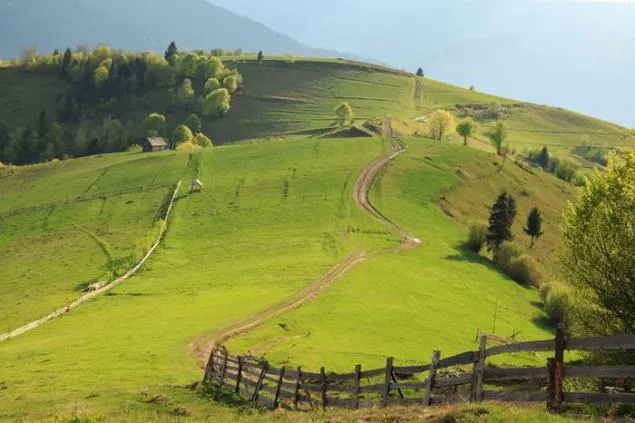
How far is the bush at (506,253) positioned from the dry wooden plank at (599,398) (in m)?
63.1

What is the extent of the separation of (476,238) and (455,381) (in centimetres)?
6285

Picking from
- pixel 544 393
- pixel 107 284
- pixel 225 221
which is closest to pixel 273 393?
pixel 544 393

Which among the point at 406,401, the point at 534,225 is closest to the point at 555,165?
the point at 534,225

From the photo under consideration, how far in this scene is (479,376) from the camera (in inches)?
768

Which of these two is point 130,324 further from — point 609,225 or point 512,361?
point 609,225

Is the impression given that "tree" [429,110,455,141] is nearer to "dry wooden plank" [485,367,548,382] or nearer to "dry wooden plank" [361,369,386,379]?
"dry wooden plank" [361,369,386,379]

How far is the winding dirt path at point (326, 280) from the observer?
134 feet

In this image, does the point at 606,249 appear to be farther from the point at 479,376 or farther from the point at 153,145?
the point at 153,145

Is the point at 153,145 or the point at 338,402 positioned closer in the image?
the point at 338,402

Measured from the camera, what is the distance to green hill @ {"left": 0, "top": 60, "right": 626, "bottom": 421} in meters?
36.3

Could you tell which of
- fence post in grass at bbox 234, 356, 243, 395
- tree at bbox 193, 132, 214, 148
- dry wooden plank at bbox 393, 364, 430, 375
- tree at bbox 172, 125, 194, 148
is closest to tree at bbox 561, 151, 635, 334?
dry wooden plank at bbox 393, 364, 430, 375

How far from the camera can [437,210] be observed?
94625mm

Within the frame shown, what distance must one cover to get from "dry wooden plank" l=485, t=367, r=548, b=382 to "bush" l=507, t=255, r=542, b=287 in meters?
59.2

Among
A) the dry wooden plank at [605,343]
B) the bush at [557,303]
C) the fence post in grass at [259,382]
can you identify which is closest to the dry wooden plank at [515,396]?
the dry wooden plank at [605,343]
